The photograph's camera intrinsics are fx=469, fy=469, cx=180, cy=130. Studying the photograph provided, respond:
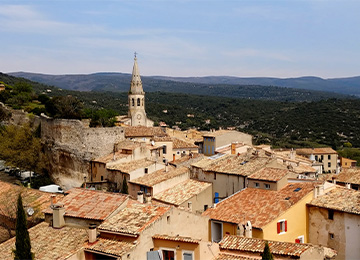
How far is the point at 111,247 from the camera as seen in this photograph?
19016 mm

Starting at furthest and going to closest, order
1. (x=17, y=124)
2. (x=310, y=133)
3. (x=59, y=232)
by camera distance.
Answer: (x=310, y=133) → (x=17, y=124) → (x=59, y=232)

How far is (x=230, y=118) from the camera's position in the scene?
475ft

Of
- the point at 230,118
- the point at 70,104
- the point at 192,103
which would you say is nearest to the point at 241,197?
the point at 70,104

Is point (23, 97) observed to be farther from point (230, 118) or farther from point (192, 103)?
point (192, 103)

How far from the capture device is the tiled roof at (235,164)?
107 ft

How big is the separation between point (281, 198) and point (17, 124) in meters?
38.5

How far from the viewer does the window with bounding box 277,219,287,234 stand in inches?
1000

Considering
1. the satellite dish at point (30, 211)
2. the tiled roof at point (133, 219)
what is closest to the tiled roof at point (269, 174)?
the tiled roof at point (133, 219)

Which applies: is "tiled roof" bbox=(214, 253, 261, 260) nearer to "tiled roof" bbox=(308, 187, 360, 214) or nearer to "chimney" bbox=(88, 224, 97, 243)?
"chimney" bbox=(88, 224, 97, 243)

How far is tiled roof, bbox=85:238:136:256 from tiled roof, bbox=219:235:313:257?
13.1 feet

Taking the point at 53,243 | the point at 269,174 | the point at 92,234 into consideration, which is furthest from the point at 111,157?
the point at 92,234

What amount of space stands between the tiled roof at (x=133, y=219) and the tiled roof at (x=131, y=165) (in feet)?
48.6

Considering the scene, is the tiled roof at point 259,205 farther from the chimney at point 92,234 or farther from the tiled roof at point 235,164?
the chimney at point 92,234

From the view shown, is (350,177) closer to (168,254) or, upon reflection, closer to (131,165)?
(131,165)
